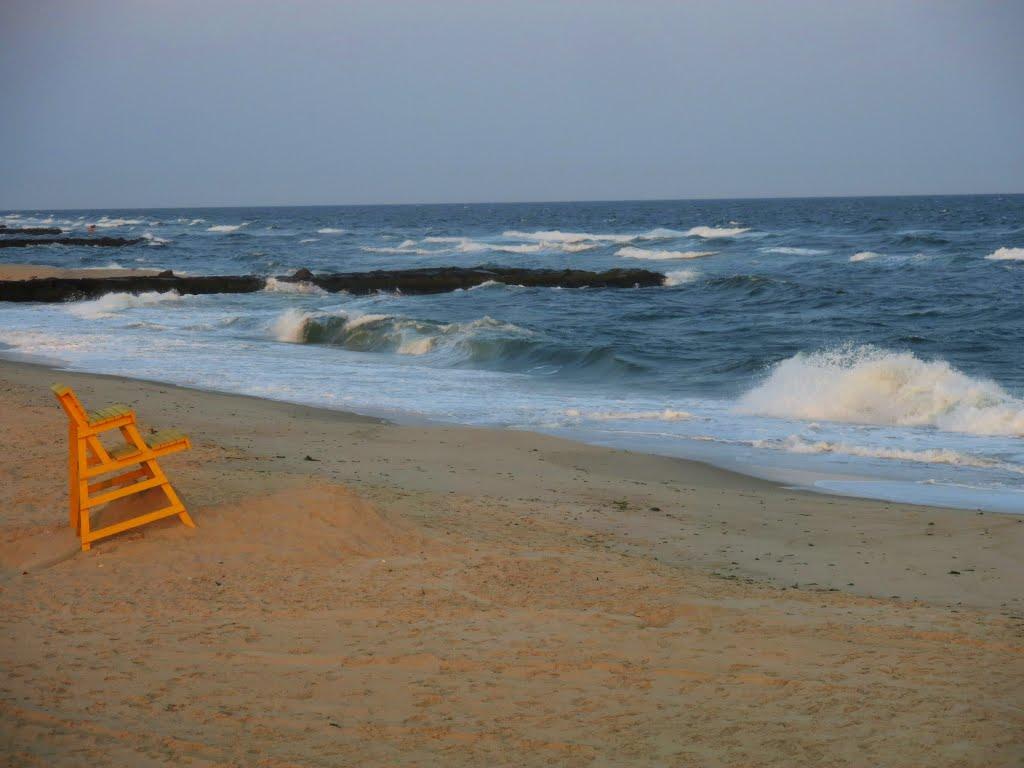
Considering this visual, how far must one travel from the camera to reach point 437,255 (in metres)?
52.0

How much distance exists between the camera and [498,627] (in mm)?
4859

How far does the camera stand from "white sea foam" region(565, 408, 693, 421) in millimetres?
12328

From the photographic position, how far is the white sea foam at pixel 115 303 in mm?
25141

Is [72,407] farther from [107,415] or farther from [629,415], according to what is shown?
[629,415]

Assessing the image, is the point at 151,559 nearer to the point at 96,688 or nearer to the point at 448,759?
the point at 96,688

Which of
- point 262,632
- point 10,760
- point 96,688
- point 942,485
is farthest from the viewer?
point 942,485

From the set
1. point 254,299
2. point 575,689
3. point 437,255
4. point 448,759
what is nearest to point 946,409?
point 575,689

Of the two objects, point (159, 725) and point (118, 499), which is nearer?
point (159, 725)

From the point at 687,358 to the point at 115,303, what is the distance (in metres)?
15.7

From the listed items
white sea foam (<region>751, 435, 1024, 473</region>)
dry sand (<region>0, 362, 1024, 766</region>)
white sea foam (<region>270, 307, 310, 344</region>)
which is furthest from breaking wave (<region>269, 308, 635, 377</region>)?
dry sand (<region>0, 362, 1024, 766</region>)

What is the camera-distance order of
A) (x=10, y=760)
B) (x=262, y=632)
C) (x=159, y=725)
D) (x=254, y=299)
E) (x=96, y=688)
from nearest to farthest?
(x=10, y=760), (x=159, y=725), (x=96, y=688), (x=262, y=632), (x=254, y=299)

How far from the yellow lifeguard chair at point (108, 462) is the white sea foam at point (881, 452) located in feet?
21.1

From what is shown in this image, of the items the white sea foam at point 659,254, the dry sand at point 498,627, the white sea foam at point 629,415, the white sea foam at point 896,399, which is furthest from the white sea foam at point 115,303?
the white sea foam at point 659,254

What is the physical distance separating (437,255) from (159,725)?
160 feet
